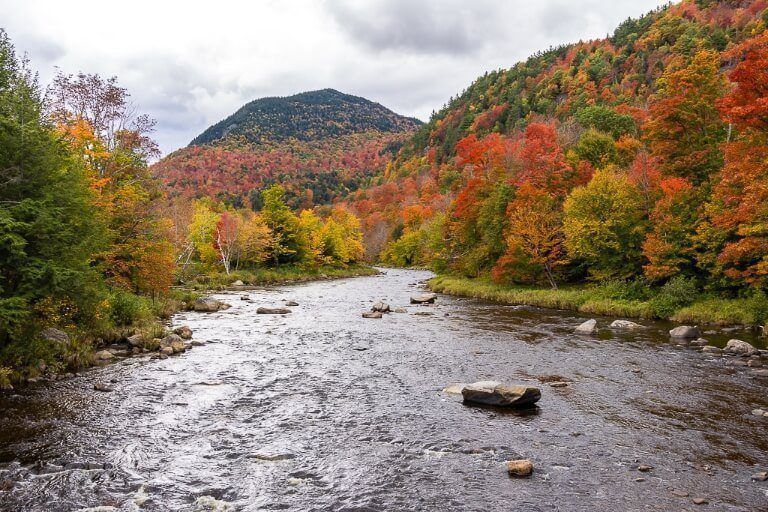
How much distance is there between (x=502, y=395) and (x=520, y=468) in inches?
161

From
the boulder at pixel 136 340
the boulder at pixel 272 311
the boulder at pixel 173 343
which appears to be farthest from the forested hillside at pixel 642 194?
the boulder at pixel 136 340

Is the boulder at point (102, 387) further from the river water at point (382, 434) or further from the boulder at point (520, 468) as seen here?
the boulder at point (520, 468)

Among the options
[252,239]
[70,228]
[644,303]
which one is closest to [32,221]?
[70,228]

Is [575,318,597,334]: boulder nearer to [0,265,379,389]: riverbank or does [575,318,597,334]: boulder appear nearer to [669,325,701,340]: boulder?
[669,325,701,340]: boulder

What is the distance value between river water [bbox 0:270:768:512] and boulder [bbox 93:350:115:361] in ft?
3.28

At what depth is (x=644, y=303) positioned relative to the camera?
96.3ft

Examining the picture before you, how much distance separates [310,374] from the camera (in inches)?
650

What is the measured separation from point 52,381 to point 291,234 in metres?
54.2

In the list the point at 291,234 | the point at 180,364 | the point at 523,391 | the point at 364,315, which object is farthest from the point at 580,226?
the point at 291,234

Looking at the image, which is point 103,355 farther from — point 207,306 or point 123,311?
point 207,306

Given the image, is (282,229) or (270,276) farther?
(282,229)

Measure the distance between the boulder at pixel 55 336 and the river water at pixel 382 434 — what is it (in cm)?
183

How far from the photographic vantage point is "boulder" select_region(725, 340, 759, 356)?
18.5 m

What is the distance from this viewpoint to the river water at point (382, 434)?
821 centimetres
